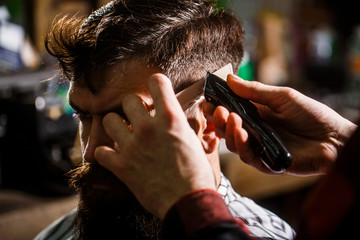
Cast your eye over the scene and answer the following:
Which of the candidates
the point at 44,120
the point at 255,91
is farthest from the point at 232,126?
the point at 44,120

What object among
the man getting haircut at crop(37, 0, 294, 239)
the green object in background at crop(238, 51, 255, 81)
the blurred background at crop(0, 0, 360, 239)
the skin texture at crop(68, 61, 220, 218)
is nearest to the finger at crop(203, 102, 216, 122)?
the man getting haircut at crop(37, 0, 294, 239)

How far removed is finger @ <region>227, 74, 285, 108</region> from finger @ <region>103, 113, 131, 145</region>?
0.44 metres

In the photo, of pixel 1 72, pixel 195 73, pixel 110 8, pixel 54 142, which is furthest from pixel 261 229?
pixel 1 72

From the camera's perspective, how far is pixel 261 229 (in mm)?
1293

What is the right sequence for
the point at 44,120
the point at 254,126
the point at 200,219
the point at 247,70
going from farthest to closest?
1. the point at 247,70
2. the point at 44,120
3. the point at 254,126
4. the point at 200,219

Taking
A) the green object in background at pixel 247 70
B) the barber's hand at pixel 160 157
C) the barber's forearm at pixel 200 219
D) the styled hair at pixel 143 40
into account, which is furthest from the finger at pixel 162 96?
the green object in background at pixel 247 70

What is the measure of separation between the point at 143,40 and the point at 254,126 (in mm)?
535

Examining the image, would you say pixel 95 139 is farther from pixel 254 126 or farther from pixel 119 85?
pixel 254 126

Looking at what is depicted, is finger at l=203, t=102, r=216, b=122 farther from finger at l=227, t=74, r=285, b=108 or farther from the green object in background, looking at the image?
the green object in background

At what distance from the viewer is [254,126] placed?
973 millimetres

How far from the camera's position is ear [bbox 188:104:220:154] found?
50.5 inches

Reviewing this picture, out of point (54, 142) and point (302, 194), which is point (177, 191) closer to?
point (54, 142)

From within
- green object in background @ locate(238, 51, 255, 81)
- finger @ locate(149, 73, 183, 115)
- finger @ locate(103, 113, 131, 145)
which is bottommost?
green object in background @ locate(238, 51, 255, 81)

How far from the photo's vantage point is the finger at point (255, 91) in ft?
3.54
